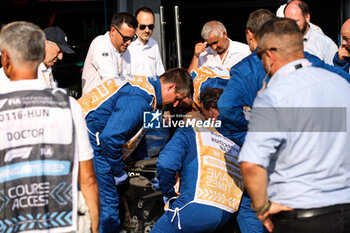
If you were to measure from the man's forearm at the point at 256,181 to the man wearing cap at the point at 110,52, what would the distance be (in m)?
3.03

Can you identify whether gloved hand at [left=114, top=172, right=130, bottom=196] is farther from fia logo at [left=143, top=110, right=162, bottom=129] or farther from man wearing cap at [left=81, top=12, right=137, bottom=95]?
man wearing cap at [left=81, top=12, right=137, bottom=95]

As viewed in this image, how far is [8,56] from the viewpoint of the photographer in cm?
246

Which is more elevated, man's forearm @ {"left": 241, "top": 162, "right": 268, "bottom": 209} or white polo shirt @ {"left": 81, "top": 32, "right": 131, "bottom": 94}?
white polo shirt @ {"left": 81, "top": 32, "right": 131, "bottom": 94}

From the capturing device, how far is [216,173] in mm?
3773

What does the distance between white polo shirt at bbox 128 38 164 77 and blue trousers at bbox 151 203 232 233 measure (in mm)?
2754

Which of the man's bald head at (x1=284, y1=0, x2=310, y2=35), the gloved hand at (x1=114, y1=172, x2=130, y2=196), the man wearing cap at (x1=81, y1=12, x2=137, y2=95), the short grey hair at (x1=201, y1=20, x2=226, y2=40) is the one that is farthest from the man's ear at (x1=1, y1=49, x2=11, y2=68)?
the short grey hair at (x1=201, y1=20, x2=226, y2=40)

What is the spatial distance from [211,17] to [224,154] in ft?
15.1

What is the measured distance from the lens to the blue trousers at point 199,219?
367 centimetres

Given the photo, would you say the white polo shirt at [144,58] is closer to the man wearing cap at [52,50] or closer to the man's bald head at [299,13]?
the man wearing cap at [52,50]

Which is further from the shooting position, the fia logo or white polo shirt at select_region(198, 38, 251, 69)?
white polo shirt at select_region(198, 38, 251, 69)

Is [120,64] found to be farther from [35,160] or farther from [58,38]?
[35,160]

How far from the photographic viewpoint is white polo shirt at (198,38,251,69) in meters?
5.82

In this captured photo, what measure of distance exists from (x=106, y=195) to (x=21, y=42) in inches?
88.5

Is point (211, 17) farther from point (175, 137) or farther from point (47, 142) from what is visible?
point (47, 142)
